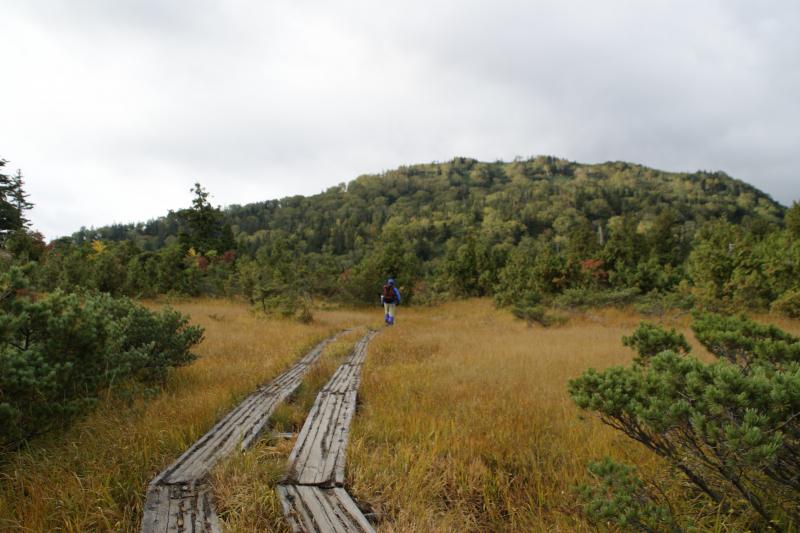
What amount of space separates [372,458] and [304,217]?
146 meters

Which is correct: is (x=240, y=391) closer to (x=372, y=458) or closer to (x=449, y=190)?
(x=372, y=458)

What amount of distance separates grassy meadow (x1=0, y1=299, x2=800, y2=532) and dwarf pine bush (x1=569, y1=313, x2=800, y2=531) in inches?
25.9

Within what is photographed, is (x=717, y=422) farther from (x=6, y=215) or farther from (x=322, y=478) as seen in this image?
(x=6, y=215)

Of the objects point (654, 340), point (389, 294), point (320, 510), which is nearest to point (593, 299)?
point (389, 294)

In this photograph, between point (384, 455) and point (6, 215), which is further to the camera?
point (6, 215)

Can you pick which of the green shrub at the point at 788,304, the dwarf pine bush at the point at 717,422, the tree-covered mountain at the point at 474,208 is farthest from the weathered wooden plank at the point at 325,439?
→ the tree-covered mountain at the point at 474,208

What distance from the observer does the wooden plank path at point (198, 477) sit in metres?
2.45

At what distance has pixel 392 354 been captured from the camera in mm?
8016

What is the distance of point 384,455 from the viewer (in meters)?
3.38

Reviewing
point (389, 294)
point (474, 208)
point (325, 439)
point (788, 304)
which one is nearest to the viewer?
point (325, 439)

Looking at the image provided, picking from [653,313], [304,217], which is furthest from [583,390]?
[304,217]

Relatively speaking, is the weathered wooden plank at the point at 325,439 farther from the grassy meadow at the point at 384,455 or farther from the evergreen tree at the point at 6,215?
the evergreen tree at the point at 6,215

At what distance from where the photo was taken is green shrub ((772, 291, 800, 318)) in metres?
13.4

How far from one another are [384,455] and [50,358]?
366 centimetres
